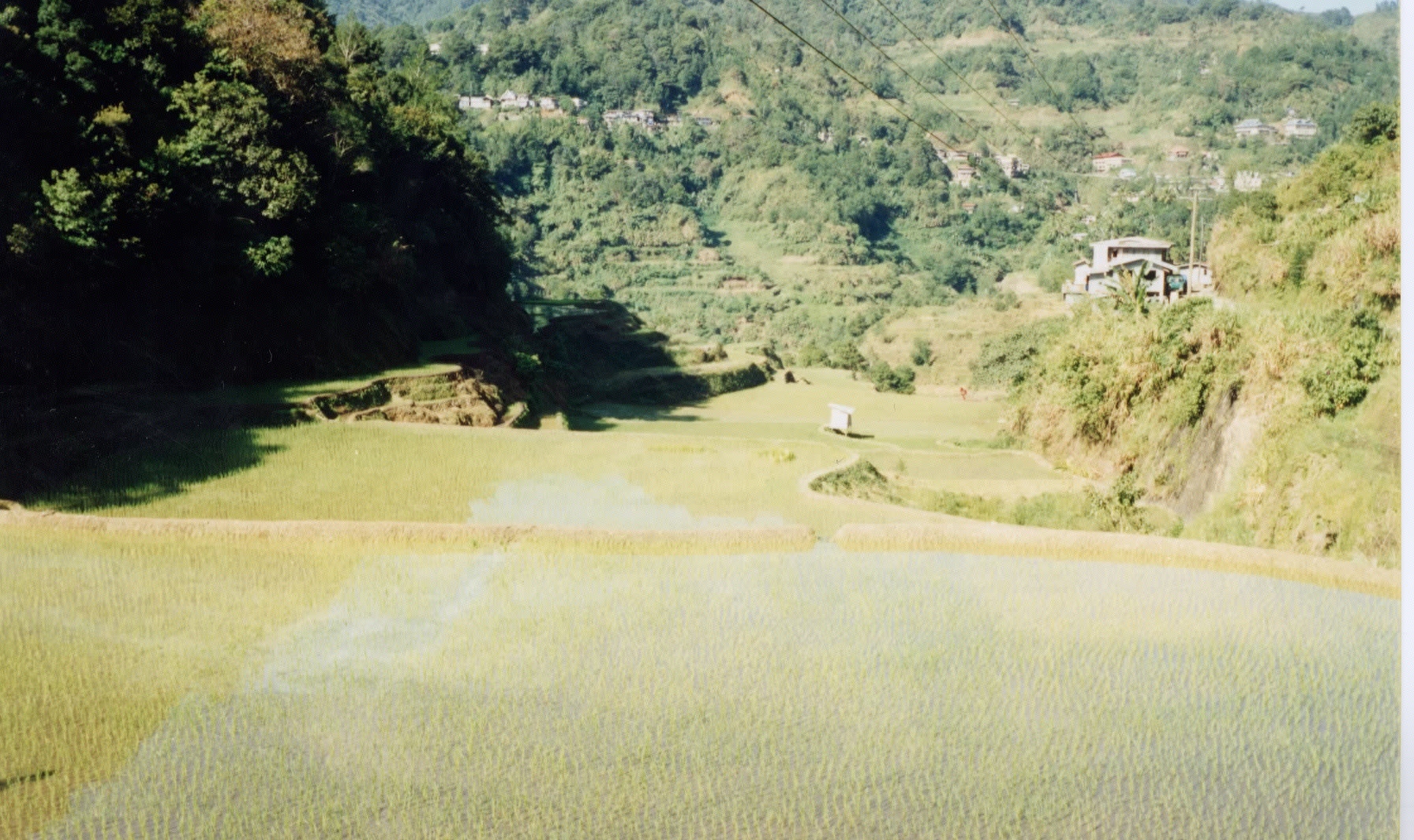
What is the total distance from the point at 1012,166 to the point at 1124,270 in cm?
1633

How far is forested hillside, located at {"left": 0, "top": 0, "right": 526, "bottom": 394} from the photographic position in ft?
17.4

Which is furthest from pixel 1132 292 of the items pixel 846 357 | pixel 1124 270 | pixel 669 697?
pixel 669 697

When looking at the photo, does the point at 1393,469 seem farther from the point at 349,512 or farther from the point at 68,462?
the point at 68,462

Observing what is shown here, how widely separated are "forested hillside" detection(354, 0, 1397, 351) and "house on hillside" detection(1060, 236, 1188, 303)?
3.44ft

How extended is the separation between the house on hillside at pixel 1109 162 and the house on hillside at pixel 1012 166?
167 centimetres

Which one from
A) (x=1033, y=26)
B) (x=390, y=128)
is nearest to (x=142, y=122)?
(x=390, y=128)

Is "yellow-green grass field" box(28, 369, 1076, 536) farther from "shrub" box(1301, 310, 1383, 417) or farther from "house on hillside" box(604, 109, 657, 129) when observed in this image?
"house on hillside" box(604, 109, 657, 129)

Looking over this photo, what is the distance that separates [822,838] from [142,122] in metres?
5.73

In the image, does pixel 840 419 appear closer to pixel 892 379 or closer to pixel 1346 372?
pixel 1346 372

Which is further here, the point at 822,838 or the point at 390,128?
the point at 390,128

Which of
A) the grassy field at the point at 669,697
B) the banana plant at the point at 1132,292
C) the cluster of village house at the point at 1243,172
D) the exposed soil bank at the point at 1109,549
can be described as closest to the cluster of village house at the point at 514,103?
the cluster of village house at the point at 1243,172

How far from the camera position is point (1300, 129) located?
13898 millimetres

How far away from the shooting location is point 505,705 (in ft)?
13.1

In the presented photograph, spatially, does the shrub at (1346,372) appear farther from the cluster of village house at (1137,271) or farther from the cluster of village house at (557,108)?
the cluster of village house at (557,108)
